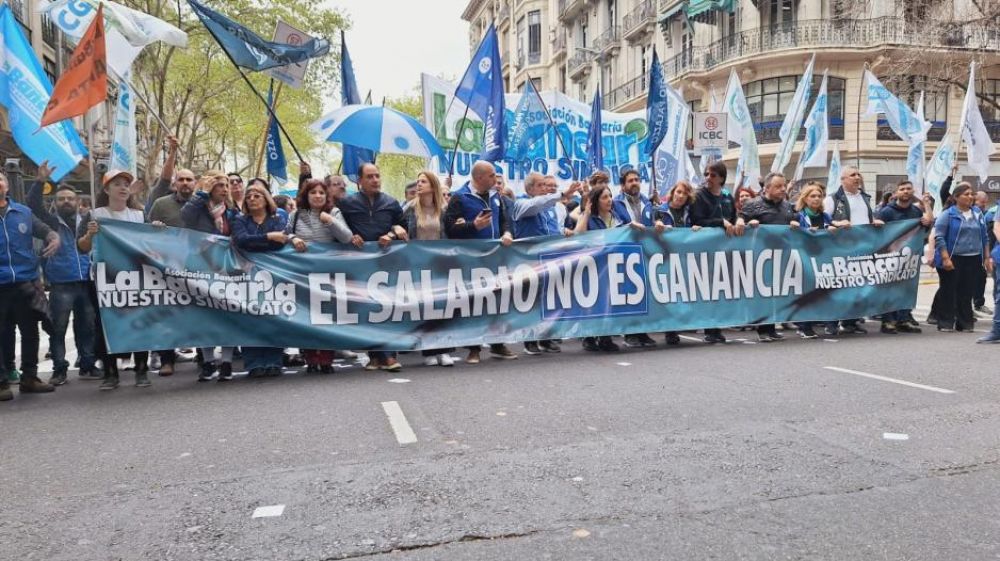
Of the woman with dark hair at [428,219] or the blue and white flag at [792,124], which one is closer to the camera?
the woman with dark hair at [428,219]

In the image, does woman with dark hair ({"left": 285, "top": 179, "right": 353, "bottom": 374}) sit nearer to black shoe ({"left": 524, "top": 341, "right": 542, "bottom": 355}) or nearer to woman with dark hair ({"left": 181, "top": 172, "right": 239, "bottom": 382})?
woman with dark hair ({"left": 181, "top": 172, "right": 239, "bottom": 382})

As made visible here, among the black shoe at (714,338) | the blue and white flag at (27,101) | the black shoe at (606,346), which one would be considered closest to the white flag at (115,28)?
the blue and white flag at (27,101)

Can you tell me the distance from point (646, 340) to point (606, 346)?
66cm

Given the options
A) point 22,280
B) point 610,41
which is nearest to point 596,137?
point 22,280

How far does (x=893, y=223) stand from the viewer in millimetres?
9516

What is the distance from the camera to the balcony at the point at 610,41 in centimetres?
4106

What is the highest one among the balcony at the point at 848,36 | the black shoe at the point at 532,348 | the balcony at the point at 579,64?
the balcony at the point at 579,64

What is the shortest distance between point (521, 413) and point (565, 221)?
5565 mm

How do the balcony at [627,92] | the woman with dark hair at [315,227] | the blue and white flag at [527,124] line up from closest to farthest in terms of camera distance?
the woman with dark hair at [315,227] < the blue and white flag at [527,124] < the balcony at [627,92]

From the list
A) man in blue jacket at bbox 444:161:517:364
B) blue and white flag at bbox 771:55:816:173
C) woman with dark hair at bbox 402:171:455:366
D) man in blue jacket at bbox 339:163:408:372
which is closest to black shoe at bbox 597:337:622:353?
man in blue jacket at bbox 444:161:517:364

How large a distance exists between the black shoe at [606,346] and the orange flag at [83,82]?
5421 mm

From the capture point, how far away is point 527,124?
1289 cm

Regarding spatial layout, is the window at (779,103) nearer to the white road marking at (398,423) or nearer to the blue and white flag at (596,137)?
the blue and white flag at (596,137)

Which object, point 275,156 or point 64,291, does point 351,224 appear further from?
point 275,156
